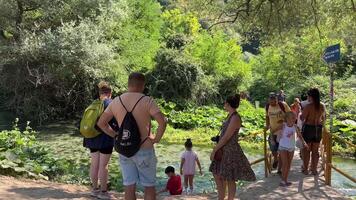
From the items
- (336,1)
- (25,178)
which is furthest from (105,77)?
(25,178)

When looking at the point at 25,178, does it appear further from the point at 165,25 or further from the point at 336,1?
the point at 165,25

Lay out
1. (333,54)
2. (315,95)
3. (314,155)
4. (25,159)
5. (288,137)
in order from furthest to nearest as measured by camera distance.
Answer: (25,159), (333,54), (314,155), (315,95), (288,137)

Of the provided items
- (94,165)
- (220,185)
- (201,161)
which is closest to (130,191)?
(220,185)

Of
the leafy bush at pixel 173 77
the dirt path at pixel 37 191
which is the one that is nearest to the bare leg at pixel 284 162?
the dirt path at pixel 37 191

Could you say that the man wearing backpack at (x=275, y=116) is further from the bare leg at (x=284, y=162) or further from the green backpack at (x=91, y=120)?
the green backpack at (x=91, y=120)

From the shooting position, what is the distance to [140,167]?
211 inches

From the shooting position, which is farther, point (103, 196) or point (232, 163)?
point (103, 196)

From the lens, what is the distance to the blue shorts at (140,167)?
532cm

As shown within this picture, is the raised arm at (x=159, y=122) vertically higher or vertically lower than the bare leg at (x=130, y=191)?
higher

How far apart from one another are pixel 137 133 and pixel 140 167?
1.34 ft

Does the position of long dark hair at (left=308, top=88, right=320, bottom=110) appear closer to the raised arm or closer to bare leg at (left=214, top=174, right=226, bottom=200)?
bare leg at (left=214, top=174, right=226, bottom=200)

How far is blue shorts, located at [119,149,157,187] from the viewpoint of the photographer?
5324 mm

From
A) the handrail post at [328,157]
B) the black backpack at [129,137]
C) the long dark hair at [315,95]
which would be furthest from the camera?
the long dark hair at [315,95]

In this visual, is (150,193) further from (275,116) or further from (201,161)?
(201,161)
